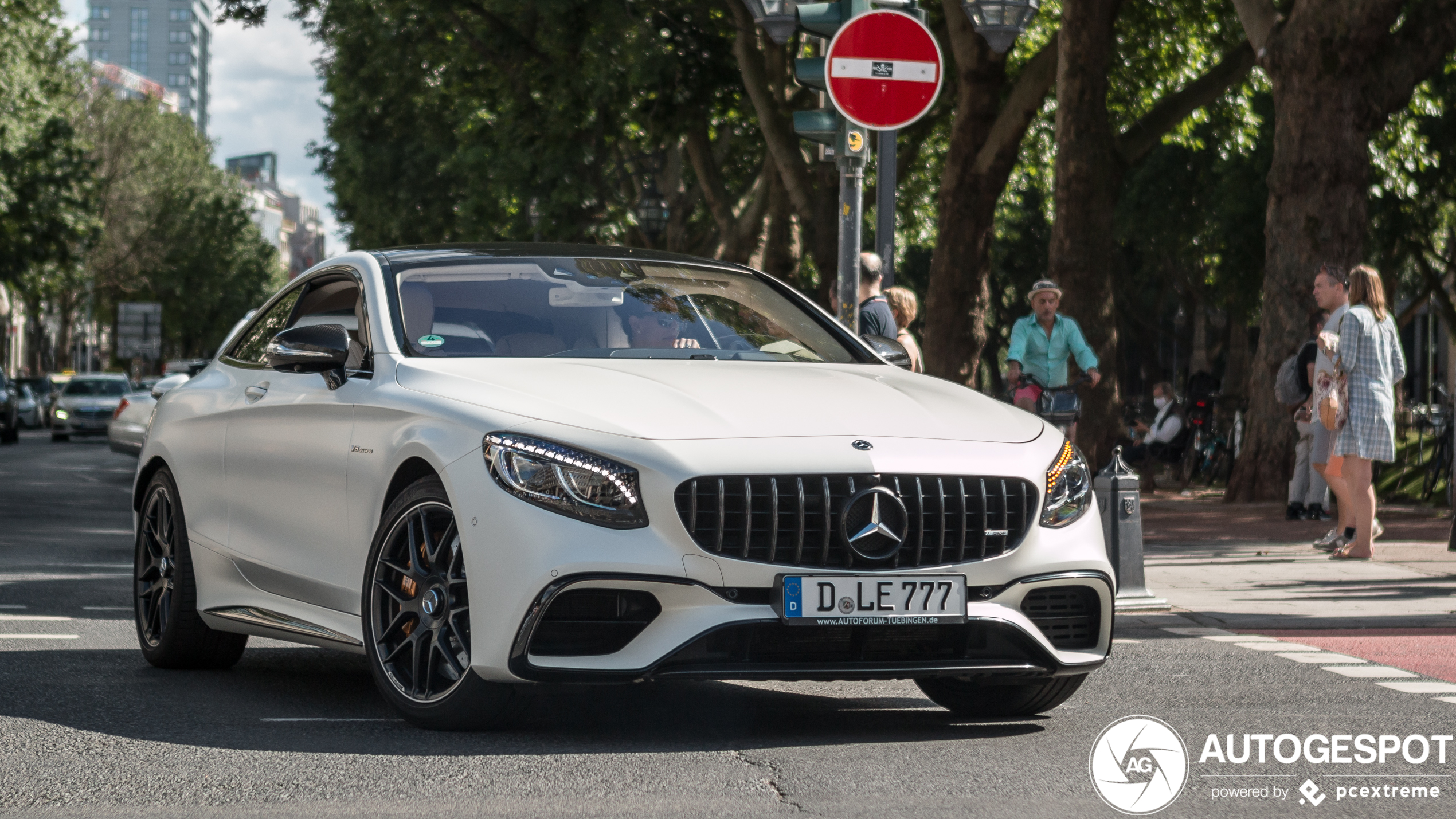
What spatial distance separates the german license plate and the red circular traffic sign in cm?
596

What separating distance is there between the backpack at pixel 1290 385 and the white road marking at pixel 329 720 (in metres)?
10.3

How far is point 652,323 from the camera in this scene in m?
6.76

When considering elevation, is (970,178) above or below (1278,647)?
above

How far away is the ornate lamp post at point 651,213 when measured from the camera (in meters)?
30.3

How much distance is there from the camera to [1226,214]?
1506 inches

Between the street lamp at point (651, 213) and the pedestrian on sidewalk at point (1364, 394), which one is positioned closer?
the pedestrian on sidewalk at point (1364, 394)

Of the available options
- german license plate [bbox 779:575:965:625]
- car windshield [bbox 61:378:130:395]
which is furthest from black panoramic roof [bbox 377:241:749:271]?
car windshield [bbox 61:378:130:395]

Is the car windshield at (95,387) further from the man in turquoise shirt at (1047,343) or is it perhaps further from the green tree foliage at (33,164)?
the man in turquoise shirt at (1047,343)

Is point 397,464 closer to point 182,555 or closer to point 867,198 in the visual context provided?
point 182,555

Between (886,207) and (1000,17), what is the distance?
186 cm

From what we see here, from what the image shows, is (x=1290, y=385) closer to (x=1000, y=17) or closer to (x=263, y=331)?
(x=1000, y=17)

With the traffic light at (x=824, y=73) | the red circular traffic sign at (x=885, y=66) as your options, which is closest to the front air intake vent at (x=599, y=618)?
the red circular traffic sign at (x=885, y=66)

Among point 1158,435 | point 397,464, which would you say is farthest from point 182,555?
point 1158,435

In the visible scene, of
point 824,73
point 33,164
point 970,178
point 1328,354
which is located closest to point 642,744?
point 824,73
